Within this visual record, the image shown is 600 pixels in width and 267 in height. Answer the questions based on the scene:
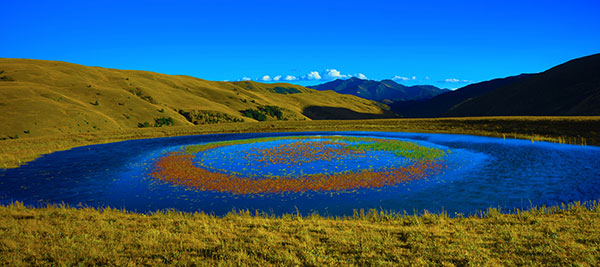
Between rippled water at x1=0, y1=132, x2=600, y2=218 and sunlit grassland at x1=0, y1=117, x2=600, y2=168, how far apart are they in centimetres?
1044

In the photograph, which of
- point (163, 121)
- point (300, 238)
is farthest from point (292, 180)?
point (163, 121)

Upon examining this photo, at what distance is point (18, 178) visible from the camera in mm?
22859

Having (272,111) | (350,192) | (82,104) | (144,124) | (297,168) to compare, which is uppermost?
(272,111)

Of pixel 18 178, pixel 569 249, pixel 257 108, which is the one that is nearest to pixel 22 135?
pixel 18 178

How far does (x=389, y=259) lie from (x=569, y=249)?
17.0 feet

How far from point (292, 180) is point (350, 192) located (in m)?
4.42

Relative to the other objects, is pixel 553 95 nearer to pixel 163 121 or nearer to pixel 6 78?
pixel 163 121

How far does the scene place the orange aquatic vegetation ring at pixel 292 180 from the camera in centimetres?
1870

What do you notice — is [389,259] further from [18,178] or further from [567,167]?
[18,178]

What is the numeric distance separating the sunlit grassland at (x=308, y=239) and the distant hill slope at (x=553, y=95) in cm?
13053

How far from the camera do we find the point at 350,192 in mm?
17578

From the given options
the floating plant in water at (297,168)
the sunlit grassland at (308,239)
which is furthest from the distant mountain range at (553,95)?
the sunlit grassland at (308,239)

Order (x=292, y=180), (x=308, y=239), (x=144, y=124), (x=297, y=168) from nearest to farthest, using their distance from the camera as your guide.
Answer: (x=308, y=239) → (x=292, y=180) → (x=297, y=168) → (x=144, y=124)

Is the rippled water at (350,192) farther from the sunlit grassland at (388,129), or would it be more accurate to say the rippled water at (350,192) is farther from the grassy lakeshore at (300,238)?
the sunlit grassland at (388,129)
